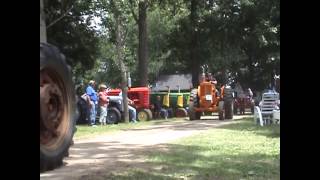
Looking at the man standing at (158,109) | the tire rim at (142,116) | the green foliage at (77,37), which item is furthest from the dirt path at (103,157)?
the man standing at (158,109)

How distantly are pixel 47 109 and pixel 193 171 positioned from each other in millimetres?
2333

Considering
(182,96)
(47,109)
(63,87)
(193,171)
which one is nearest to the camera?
(47,109)

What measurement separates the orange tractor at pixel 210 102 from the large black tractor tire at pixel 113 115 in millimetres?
2780

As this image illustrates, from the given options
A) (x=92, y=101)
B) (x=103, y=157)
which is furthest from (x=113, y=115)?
(x=103, y=157)

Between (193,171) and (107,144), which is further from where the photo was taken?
(107,144)

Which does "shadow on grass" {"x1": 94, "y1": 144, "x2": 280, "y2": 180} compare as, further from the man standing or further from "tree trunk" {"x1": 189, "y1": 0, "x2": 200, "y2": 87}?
"tree trunk" {"x1": 189, "y1": 0, "x2": 200, "y2": 87}

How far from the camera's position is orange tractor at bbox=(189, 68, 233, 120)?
22.2 meters

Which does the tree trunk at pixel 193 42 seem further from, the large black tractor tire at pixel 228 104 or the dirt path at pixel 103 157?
the dirt path at pixel 103 157

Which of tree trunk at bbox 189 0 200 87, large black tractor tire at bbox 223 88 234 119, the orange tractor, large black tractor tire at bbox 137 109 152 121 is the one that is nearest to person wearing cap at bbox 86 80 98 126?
the orange tractor

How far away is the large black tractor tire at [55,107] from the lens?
5.49 metres

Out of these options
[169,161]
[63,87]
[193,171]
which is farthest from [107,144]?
[63,87]

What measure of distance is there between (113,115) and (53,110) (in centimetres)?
1700
